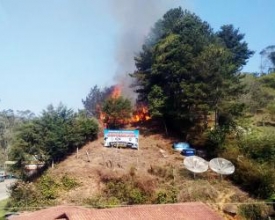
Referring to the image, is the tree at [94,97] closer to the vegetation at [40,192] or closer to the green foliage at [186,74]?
the green foliage at [186,74]

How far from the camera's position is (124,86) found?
2387 inches

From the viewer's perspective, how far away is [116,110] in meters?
42.0

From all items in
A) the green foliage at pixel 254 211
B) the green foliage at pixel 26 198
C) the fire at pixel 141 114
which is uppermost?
the fire at pixel 141 114

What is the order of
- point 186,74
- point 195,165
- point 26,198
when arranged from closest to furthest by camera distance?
point 195,165, point 26,198, point 186,74

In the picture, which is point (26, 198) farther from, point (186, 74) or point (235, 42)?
point (235, 42)

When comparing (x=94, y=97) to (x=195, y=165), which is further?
(x=94, y=97)

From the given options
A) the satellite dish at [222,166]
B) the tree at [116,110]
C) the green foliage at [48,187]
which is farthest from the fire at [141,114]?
the satellite dish at [222,166]

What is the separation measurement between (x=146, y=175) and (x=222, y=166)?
20.6 ft

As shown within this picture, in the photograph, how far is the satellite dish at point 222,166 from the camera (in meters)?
29.9

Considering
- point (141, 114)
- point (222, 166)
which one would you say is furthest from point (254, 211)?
point (141, 114)

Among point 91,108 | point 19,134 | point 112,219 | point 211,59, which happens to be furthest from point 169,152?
point 91,108

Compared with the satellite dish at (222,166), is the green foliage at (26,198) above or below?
below

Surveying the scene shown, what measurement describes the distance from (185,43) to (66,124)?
52.0 ft

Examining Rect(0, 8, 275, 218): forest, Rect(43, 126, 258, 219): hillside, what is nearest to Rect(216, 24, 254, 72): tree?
Rect(0, 8, 275, 218): forest
